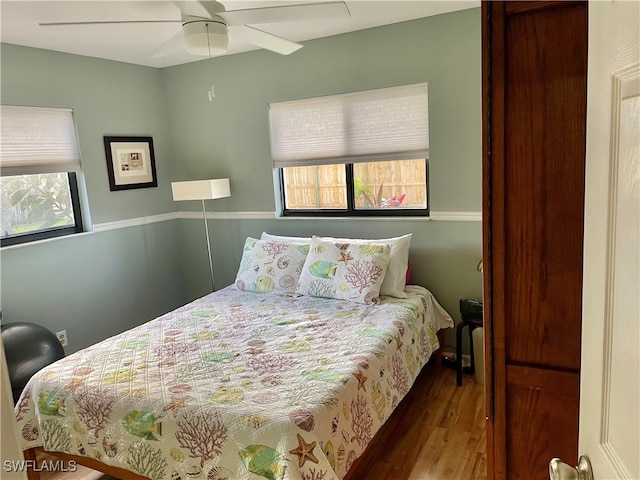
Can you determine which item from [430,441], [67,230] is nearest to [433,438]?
[430,441]

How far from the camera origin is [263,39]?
8.37 feet

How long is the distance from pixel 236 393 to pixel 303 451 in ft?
1.42

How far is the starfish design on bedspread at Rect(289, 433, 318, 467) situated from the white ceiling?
203 centimetres

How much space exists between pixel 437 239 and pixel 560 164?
224cm

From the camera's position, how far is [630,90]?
58 centimetres

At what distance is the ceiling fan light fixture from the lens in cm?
226

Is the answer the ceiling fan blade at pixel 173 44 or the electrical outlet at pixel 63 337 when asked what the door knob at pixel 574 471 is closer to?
the ceiling fan blade at pixel 173 44

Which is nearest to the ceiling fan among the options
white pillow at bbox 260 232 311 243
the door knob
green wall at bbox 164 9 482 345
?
green wall at bbox 164 9 482 345

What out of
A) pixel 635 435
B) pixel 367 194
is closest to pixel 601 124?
pixel 635 435

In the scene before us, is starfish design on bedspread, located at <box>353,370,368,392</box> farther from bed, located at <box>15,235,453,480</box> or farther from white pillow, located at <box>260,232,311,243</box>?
white pillow, located at <box>260,232,311,243</box>

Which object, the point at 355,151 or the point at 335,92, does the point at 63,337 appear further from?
the point at 335,92

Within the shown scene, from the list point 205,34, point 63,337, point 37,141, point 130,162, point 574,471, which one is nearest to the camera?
point 574,471

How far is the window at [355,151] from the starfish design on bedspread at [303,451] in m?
2.09

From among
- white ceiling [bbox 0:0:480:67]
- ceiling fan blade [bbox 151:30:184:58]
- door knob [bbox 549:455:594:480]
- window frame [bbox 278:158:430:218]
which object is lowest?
door knob [bbox 549:455:594:480]
